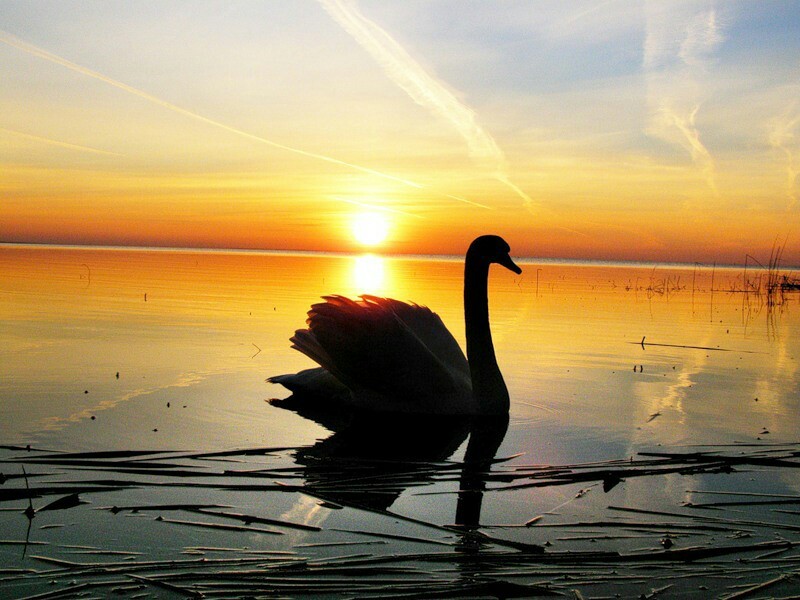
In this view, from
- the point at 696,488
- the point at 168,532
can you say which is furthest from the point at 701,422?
the point at 168,532

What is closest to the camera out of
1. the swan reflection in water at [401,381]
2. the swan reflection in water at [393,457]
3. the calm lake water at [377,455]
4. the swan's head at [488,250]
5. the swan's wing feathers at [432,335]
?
the calm lake water at [377,455]

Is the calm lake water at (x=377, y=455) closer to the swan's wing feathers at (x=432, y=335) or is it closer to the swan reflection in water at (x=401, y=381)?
the swan reflection in water at (x=401, y=381)

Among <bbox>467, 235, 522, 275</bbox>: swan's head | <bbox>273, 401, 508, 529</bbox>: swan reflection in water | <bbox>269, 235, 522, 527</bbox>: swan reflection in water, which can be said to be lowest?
<bbox>273, 401, 508, 529</bbox>: swan reflection in water

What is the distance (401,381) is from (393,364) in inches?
8.3

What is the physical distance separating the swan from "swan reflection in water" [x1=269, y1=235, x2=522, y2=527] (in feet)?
0.04

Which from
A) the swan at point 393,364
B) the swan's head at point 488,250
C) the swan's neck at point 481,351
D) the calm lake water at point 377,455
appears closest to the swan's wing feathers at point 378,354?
the swan at point 393,364

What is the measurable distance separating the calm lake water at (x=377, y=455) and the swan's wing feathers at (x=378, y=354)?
558 mm

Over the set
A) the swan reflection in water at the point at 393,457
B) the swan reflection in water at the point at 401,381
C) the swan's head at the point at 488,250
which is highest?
the swan's head at the point at 488,250

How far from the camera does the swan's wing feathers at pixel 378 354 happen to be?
9.42 metres

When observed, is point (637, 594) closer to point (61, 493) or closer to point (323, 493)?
point (323, 493)

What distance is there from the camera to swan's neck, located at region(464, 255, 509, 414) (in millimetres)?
9344

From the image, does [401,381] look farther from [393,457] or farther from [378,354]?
[393,457]

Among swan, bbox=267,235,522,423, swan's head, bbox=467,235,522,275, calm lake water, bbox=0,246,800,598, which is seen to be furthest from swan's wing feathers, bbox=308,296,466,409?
swan's head, bbox=467,235,522,275

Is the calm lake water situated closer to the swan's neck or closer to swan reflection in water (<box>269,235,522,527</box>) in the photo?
swan reflection in water (<box>269,235,522,527</box>)
